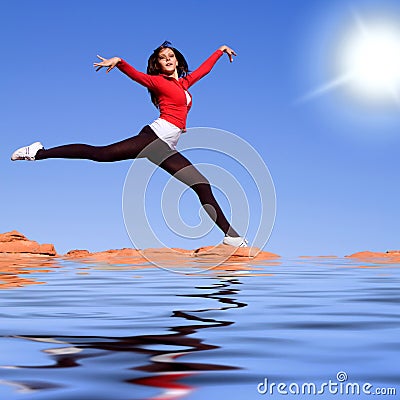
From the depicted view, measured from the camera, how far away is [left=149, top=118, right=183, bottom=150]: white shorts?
322 inches

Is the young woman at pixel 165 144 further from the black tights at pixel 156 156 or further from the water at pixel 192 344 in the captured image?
the water at pixel 192 344

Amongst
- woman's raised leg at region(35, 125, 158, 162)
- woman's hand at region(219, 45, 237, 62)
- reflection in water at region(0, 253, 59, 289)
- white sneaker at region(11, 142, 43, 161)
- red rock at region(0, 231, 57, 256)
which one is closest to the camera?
reflection in water at region(0, 253, 59, 289)

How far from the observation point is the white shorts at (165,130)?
819 centimetres

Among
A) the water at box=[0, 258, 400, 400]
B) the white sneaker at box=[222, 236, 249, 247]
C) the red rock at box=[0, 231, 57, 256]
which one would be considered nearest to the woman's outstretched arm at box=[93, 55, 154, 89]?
the white sneaker at box=[222, 236, 249, 247]

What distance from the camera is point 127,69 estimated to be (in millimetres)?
8172

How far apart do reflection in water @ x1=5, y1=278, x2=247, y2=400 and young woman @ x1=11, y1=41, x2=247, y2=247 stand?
168 inches

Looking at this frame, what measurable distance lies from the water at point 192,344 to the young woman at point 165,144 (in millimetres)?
2615

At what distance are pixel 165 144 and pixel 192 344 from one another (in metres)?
5.34

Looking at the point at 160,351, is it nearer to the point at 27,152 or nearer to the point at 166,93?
the point at 166,93

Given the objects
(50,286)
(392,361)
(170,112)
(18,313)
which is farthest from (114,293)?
(392,361)

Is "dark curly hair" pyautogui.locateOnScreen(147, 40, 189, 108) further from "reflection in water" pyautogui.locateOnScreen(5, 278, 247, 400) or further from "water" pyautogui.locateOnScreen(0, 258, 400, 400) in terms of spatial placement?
"reflection in water" pyautogui.locateOnScreen(5, 278, 247, 400)

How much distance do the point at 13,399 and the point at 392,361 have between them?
172 cm

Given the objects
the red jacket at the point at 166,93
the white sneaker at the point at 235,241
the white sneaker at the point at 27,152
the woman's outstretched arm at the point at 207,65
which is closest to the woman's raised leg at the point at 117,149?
the red jacket at the point at 166,93

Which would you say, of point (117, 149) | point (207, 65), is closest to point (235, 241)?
point (117, 149)
